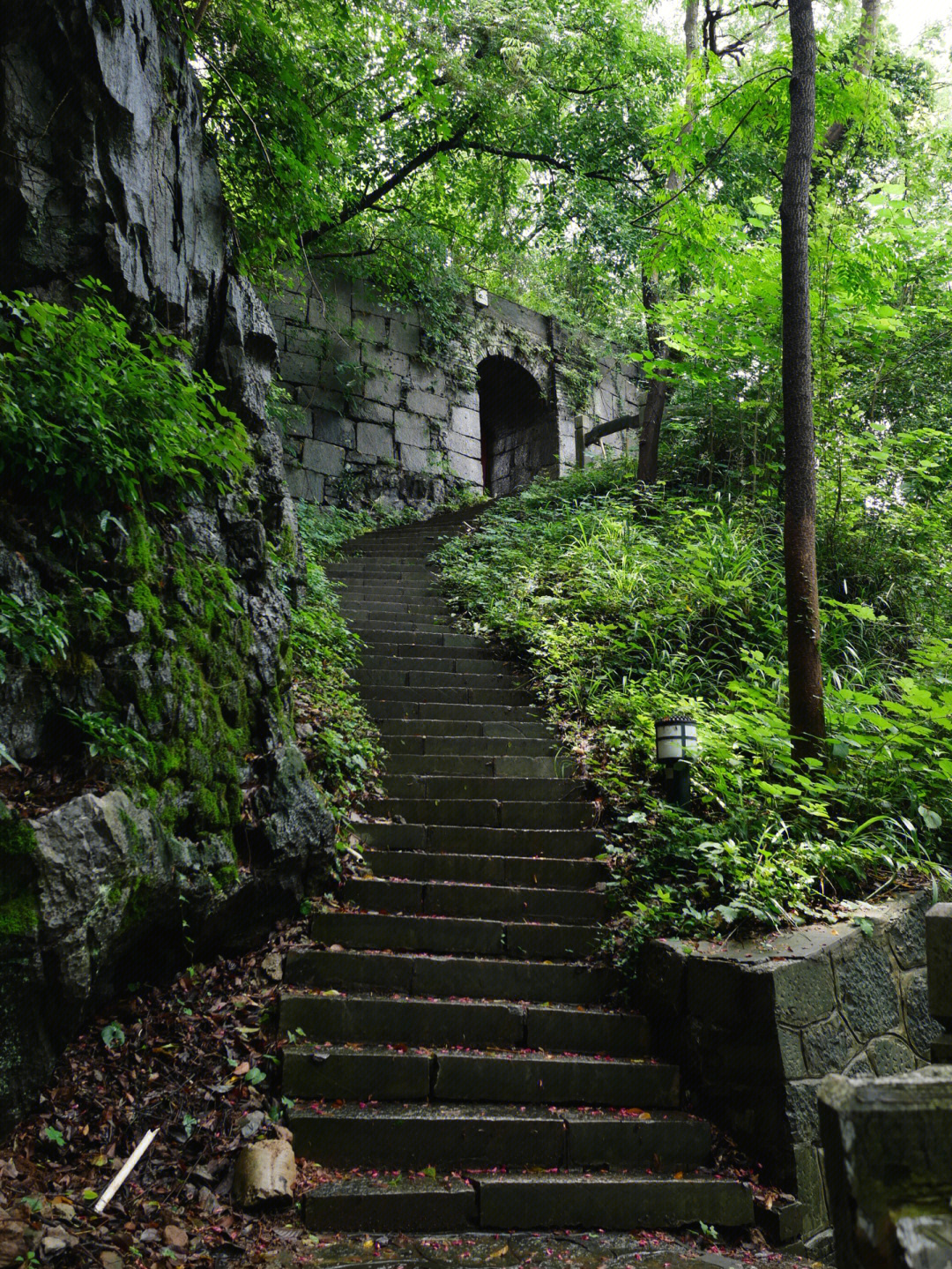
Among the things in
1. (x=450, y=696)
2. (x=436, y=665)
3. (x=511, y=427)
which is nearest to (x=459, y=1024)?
(x=450, y=696)

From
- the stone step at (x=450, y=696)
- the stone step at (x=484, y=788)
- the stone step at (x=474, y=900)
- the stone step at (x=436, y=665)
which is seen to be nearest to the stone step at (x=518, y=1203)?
the stone step at (x=474, y=900)

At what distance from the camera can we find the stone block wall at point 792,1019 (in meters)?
2.85

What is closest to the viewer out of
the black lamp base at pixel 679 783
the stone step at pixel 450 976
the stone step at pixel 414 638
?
the stone step at pixel 450 976

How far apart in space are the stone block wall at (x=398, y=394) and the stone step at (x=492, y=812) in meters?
7.34

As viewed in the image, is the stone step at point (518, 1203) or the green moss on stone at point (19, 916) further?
the stone step at point (518, 1203)

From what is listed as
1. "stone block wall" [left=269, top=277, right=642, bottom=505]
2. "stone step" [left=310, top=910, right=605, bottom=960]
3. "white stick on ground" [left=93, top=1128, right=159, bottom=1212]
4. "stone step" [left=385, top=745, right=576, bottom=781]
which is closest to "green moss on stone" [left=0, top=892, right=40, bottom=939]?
"white stick on ground" [left=93, top=1128, right=159, bottom=1212]

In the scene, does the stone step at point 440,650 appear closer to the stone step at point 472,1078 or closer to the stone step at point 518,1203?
the stone step at point 472,1078

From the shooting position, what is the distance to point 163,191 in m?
4.73

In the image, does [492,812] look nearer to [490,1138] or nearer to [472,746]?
[472,746]

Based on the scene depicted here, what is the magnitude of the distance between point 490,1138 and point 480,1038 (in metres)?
0.46

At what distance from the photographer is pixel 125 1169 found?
7.98 ft

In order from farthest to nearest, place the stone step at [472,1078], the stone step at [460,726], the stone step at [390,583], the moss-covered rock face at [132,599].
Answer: the stone step at [390,583] → the stone step at [460,726] → the stone step at [472,1078] → the moss-covered rock face at [132,599]

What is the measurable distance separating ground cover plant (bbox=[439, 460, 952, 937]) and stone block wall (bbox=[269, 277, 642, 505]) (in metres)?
2.77

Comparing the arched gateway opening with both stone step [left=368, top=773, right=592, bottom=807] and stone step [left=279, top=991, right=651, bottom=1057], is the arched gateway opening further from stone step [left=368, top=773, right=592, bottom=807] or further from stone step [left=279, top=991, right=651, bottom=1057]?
stone step [left=279, top=991, right=651, bottom=1057]
